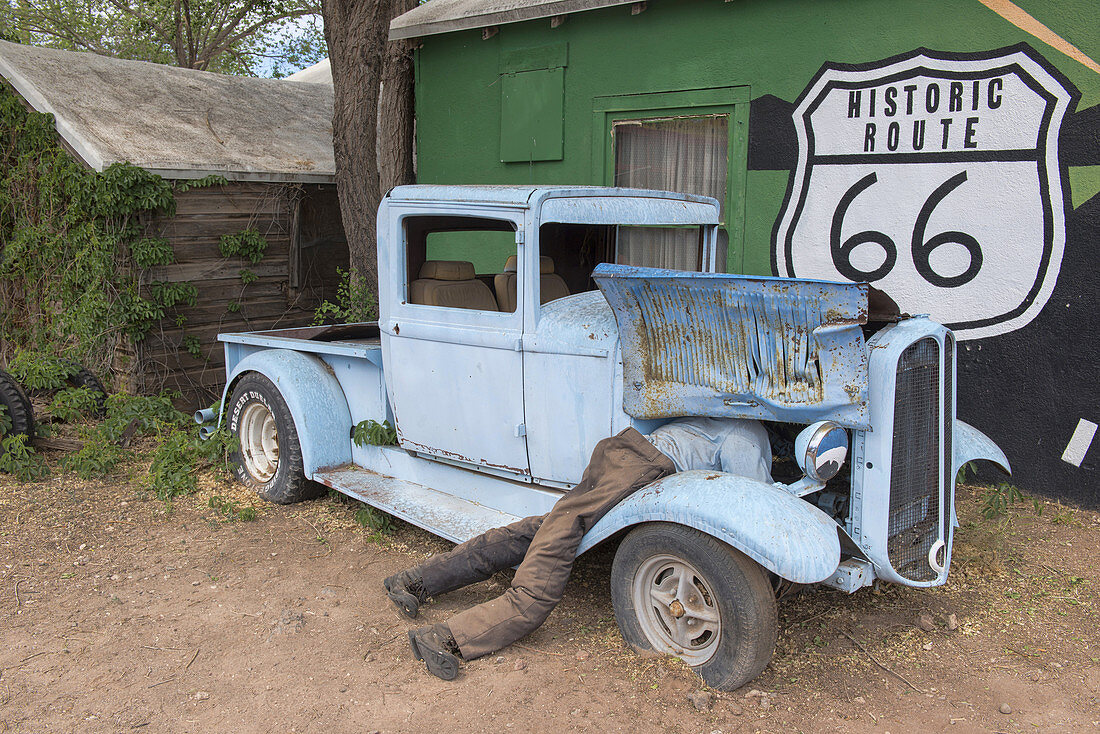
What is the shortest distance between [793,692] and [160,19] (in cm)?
1874

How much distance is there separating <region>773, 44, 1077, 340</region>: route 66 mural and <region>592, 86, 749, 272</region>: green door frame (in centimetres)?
35

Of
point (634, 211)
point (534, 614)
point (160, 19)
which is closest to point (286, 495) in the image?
point (534, 614)

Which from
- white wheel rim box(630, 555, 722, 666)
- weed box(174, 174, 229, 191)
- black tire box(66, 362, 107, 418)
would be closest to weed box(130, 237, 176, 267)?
weed box(174, 174, 229, 191)

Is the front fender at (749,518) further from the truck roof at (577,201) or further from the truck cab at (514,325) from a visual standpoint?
the truck roof at (577,201)

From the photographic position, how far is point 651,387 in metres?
3.43

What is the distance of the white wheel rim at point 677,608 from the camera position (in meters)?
3.00

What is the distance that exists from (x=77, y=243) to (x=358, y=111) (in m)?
2.71

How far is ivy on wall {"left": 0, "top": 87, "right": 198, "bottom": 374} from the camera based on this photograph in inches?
276

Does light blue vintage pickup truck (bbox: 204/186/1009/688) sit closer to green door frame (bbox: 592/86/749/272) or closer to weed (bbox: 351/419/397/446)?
weed (bbox: 351/419/397/446)

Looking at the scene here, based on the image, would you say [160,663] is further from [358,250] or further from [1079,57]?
[1079,57]

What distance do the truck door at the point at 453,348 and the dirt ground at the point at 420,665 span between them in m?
0.65

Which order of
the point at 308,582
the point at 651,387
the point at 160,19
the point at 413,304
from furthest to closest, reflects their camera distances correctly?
the point at 160,19 → the point at 413,304 → the point at 308,582 → the point at 651,387

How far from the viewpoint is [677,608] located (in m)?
3.04

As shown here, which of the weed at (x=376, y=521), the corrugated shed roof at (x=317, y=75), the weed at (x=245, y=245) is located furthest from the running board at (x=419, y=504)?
the corrugated shed roof at (x=317, y=75)
